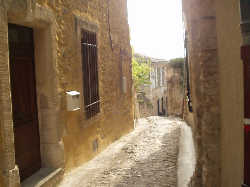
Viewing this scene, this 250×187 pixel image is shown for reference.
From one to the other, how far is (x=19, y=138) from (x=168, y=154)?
107 inches

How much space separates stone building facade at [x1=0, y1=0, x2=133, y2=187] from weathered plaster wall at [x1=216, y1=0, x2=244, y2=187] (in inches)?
86.0

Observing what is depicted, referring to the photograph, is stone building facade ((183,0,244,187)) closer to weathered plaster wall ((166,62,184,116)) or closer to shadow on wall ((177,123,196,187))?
shadow on wall ((177,123,196,187))

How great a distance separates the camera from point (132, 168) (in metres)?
5.03

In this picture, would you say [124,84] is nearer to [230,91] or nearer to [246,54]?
[230,91]

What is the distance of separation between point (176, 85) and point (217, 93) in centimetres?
1621

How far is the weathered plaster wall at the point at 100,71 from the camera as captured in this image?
4889mm

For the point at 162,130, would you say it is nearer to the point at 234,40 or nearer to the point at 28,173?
the point at 28,173

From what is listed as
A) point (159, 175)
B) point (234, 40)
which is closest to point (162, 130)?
point (159, 175)

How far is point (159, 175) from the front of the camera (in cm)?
459

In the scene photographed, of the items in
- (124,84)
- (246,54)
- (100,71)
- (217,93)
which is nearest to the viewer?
(246,54)

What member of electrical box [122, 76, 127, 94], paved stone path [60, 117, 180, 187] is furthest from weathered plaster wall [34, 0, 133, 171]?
paved stone path [60, 117, 180, 187]

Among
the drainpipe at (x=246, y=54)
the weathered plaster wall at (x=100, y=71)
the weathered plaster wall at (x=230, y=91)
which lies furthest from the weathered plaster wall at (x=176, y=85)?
the drainpipe at (x=246, y=54)

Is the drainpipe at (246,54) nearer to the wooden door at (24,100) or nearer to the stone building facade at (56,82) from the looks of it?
the stone building facade at (56,82)

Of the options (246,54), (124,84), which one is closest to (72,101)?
(246,54)
